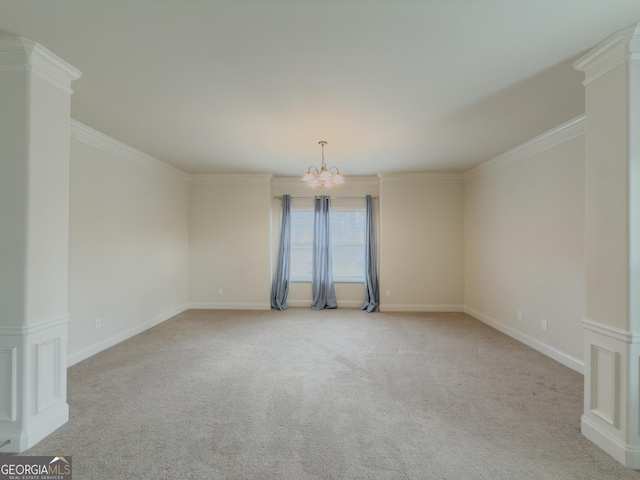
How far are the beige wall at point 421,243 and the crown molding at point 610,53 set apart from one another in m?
3.77

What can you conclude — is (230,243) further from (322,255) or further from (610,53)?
(610,53)

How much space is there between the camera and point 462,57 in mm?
2086

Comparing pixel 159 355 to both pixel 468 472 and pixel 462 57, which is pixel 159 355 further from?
pixel 462 57

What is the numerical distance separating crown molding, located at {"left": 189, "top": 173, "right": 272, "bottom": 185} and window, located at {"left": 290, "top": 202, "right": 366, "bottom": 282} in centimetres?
84

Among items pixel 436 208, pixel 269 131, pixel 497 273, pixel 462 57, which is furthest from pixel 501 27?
pixel 436 208

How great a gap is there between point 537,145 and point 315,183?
2852 millimetres

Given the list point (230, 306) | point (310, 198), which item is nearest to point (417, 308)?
point (310, 198)

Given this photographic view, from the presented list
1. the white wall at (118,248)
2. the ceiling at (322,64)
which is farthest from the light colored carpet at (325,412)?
the ceiling at (322,64)

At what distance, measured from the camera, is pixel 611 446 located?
1940mm

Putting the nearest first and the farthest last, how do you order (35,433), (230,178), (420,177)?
(35,433)
(420,177)
(230,178)

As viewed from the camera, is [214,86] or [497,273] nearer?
[214,86]

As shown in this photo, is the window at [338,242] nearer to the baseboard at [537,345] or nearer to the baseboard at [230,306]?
the baseboard at [230,306]

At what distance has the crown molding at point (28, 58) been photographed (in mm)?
1949

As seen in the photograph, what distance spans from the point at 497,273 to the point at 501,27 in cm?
386
